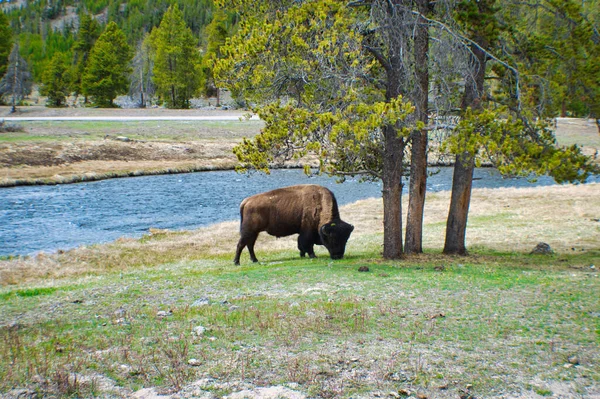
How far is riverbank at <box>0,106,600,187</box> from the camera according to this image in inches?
1596

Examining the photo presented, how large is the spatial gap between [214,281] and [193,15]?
566 feet

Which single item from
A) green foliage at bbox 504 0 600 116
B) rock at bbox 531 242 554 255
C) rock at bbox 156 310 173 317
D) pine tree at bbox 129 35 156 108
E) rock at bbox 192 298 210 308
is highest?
pine tree at bbox 129 35 156 108

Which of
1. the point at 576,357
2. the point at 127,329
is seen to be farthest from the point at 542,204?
the point at 127,329

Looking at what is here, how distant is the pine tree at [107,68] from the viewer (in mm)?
78750

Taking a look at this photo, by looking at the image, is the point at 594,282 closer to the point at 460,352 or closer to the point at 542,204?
the point at 460,352

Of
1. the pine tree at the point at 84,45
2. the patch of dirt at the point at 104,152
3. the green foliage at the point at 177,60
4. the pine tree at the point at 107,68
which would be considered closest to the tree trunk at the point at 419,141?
the patch of dirt at the point at 104,152

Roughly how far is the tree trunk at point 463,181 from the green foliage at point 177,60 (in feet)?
221

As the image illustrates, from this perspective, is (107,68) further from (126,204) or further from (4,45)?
(126,204)

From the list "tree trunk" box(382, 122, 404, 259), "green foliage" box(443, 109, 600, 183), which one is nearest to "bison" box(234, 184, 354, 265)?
"tree trunk" box(382, 122, 404, 259)

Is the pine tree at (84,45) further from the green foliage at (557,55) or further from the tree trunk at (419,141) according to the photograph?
the green foliage at (557,55)

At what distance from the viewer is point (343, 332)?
8.03m

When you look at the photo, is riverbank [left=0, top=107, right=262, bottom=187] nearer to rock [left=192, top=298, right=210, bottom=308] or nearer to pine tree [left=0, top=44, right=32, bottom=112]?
pine tree [left=0, top=44, right=32, bottom=112]

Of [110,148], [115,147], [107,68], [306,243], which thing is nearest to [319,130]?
[306,243]

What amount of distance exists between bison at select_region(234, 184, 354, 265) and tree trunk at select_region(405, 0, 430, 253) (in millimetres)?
1971
